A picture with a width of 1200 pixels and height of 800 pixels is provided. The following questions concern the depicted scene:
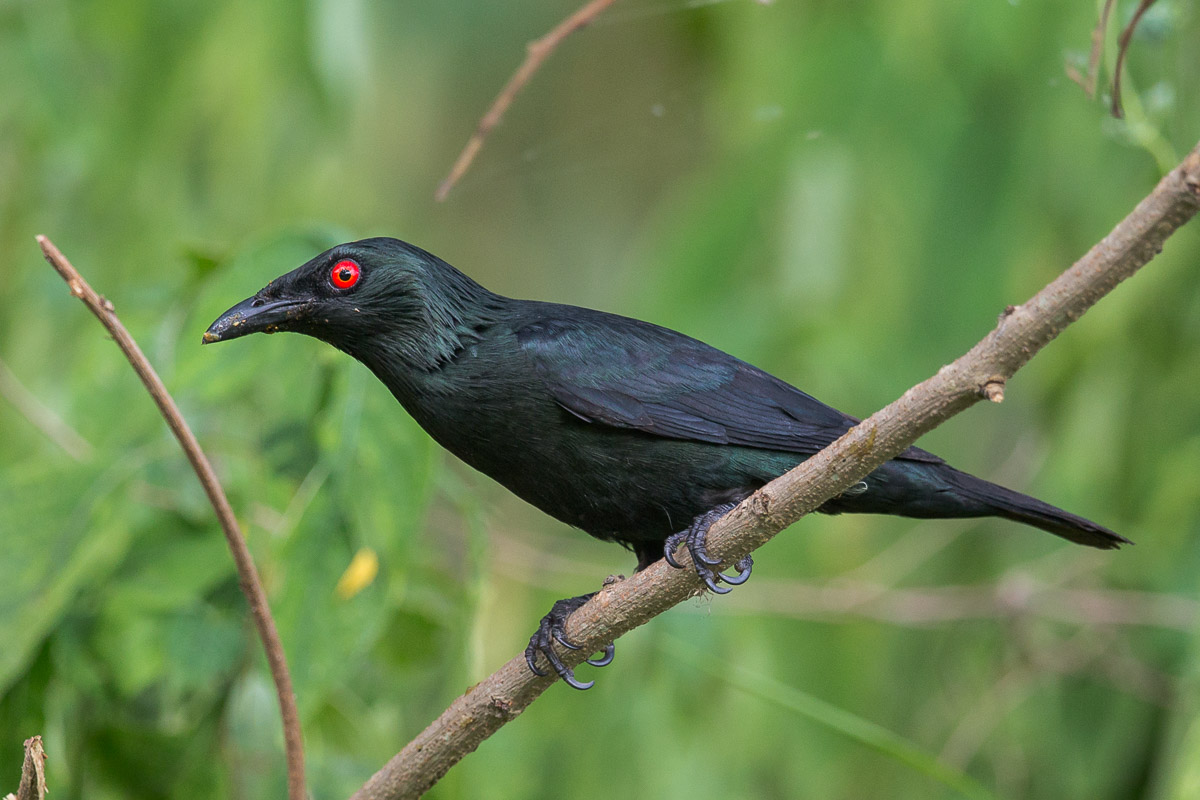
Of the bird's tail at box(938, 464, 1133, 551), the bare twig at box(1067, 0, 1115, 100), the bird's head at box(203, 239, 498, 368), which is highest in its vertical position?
the bare twig at box(1067, 0, 1115, 100)

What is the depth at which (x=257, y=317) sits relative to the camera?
251 centimetres

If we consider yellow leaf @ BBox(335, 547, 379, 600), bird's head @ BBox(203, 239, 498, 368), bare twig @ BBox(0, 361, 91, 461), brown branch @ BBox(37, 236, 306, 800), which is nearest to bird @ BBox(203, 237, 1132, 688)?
bird's head @ BBox(203, 239, 498, 368)

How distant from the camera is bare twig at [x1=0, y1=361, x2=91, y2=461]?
4176 mm

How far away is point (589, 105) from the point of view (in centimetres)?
805

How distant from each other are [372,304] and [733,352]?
196 cm

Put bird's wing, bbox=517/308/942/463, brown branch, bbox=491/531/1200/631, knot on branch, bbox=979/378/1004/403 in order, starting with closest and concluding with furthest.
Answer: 1. knot on branch, bbox=979/378/1004/403
2. bird's wing, bbox=517/308/942/463
3. brown branch, bbox=491/531/1200/631

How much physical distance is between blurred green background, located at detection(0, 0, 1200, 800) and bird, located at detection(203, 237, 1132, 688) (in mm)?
690

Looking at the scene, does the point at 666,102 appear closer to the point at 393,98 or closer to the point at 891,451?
the point at 393,98

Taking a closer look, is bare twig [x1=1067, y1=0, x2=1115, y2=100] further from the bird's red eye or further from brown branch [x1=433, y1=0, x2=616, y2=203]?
the bird's red eye

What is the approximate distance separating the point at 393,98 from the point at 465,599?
4.41 metres

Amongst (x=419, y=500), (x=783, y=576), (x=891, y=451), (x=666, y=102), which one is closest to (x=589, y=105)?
(x=666, y=102)

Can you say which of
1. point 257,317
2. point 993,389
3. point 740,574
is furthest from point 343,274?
point 993,389

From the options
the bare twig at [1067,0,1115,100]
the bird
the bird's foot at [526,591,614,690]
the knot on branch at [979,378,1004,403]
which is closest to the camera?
the knot on branch at [979,378,1004,403]

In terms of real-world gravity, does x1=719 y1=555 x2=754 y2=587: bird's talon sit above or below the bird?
below
